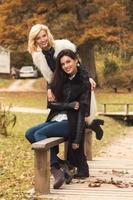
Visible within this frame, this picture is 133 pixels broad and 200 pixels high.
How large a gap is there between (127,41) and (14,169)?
30295mm

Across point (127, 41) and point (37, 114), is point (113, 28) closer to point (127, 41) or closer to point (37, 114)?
point (127, 41)

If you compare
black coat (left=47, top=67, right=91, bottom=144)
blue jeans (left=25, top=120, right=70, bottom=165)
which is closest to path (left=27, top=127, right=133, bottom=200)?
blue jeans (left=25, top=120, right=70, bottom=165)

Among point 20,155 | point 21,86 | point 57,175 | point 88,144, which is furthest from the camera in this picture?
point 21,86

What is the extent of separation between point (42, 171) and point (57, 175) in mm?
308

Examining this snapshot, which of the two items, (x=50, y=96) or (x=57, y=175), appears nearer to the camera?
(x=57, y=175)

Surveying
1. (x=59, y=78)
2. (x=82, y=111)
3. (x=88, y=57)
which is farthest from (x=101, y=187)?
(x=88, y=57)

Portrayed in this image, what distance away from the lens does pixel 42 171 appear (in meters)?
7.98

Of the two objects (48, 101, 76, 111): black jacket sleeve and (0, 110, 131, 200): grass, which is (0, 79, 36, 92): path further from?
(48, 101, 76, 111): black jacket sleeve

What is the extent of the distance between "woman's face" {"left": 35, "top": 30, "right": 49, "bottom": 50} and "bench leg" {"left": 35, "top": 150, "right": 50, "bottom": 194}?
1.55 m

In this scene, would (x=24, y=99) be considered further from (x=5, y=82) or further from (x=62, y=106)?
(x=62, y=106)

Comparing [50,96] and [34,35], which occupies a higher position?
[34,35]

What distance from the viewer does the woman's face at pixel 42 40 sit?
8655mm

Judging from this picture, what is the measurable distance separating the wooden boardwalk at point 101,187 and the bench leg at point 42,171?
0.39 ft

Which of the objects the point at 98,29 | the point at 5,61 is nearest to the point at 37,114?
the point at 98,29
